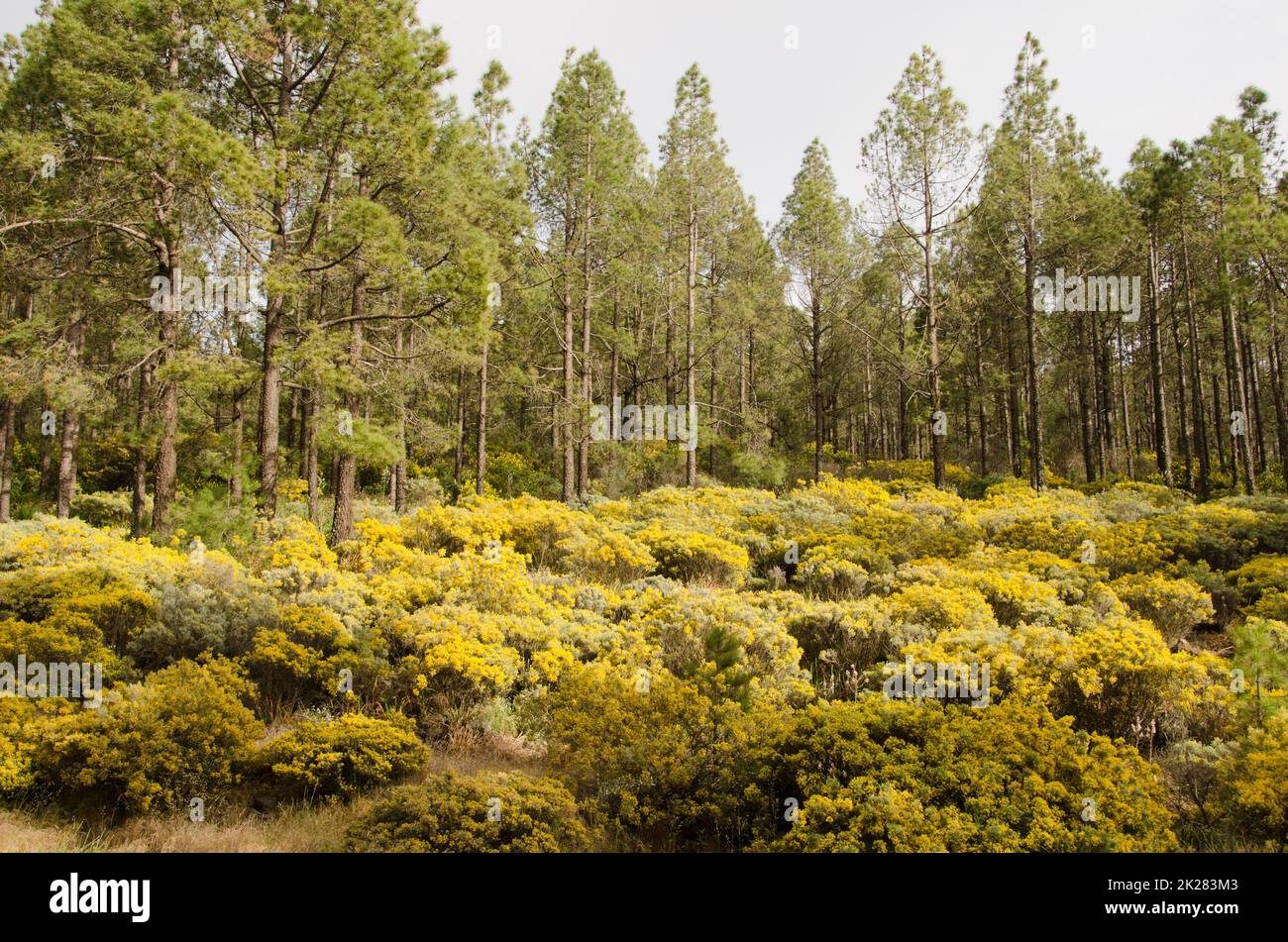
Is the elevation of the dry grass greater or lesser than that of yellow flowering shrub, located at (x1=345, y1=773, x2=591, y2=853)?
lesser

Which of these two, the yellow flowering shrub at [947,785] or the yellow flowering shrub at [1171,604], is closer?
the yellow flowering shrub at [947,785]

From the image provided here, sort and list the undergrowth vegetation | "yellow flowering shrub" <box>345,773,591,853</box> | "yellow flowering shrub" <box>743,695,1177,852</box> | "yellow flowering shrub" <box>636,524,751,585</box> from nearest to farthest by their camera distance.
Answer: "yellow flowering shrub" <box>743,695,1177,852</box> < "yellow flowering shrub" <box>345,773,591,853</box> < the undergrowth vegetation < "yellow flowering shrub" <box>636,524,751,585</box>

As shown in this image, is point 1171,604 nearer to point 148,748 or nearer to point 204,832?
point 204,832

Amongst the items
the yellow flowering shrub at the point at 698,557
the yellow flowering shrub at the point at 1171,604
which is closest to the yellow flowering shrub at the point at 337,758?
the yellow flowering shrub at the point at 698,557

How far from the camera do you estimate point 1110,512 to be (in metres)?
14.8

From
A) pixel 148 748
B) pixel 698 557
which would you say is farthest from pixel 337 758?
pixel 698 557

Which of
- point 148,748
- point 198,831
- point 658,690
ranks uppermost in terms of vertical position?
point 658,690

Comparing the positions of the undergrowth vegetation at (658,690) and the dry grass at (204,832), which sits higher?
the undergrowth vegetation at (658,690)

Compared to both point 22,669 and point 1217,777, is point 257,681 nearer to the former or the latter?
point 22,669

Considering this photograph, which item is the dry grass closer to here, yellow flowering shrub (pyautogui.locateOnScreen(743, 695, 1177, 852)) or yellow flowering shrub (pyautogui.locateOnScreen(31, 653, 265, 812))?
yellow flowering shrub (pyautogui.locateOnScreen(31, 653, 265, 812))

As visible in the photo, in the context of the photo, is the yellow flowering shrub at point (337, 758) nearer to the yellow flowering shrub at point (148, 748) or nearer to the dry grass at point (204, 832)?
the dry grass at point (204, 832)

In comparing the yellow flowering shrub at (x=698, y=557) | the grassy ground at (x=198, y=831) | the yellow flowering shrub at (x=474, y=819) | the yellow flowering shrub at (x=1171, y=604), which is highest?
the yellow flowering shrub at (x=698, y=557)

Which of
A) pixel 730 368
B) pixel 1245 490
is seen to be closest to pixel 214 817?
pixel 1245 490

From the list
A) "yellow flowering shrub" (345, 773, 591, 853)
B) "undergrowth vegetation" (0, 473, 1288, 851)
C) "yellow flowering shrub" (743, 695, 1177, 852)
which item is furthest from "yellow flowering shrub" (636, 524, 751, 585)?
"yellow flowering shrub" (345, 773, 591, 853)
